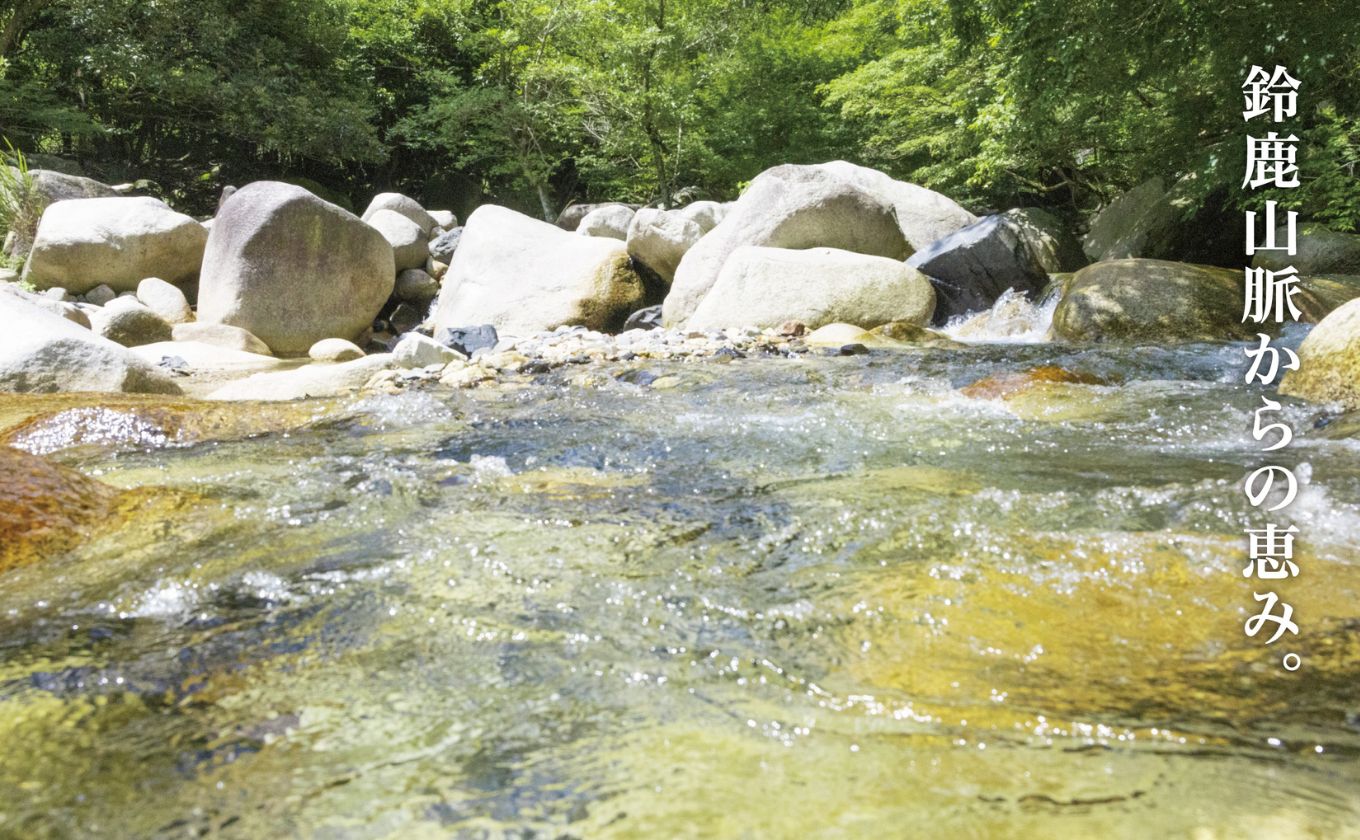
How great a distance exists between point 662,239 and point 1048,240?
510cm

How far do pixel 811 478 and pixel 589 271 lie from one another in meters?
7.67

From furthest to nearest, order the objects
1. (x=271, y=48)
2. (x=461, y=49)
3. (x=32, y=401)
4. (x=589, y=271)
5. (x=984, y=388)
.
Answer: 1. (x=461, y=49)
2. (x=271, y=48)
3. (x=589, y=271)
4. (x=984, y=388)
5. (x=32, y=401)

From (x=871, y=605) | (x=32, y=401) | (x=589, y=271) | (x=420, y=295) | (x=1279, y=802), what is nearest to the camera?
(x=1279, y=802)

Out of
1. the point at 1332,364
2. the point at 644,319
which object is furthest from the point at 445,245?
the point at 1332,364

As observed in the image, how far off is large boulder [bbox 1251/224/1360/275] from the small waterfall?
3106 mm

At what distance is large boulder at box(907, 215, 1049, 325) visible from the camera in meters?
9.79

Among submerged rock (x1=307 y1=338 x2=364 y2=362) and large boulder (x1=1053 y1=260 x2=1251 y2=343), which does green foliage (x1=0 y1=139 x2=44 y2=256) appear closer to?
submerged rock (x1=307 y1=338 x2=364 y2=362)

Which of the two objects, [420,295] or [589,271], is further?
[420,295]

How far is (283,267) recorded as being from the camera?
10.0m

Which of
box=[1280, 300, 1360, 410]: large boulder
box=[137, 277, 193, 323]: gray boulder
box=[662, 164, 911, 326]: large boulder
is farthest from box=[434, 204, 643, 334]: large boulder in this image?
box=[1280, 300, 1360, 410]: large boulder

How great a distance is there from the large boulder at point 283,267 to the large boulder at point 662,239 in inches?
144

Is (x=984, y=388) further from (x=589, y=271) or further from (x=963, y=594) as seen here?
(x=589, y=271)

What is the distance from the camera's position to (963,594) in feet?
7.38

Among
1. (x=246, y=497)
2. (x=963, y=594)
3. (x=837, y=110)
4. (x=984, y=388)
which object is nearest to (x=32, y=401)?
(x=246, y=497)
